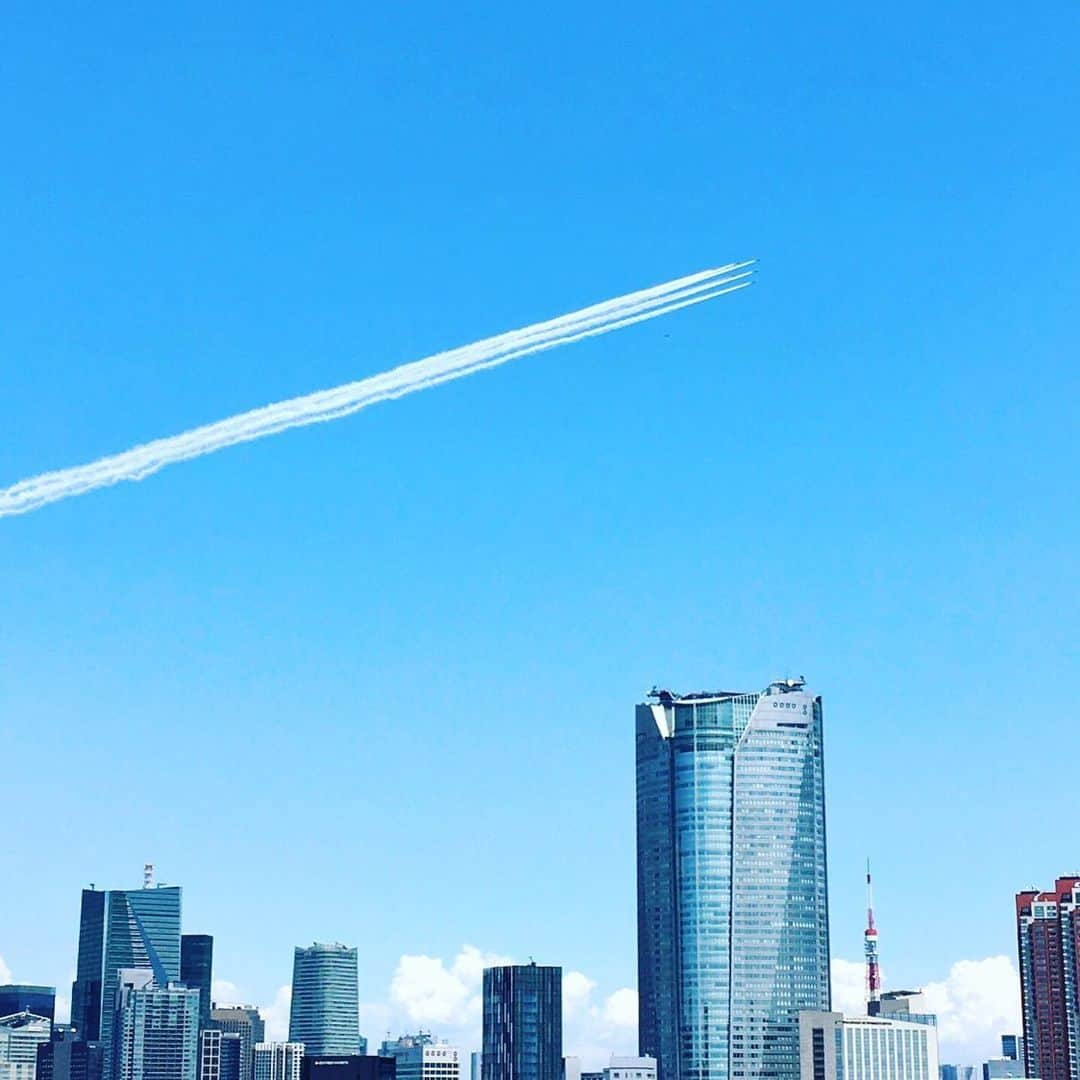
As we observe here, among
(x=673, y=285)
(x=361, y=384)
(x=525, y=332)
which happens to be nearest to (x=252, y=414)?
(x=361, y=384)

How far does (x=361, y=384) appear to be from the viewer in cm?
12538

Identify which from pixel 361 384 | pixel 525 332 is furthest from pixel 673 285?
pixel 361 384

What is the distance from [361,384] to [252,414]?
21.6 feet

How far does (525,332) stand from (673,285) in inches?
367

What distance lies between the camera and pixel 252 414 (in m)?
124

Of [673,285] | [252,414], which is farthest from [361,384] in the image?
[673,285]

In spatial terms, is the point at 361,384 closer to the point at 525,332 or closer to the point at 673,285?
the point at 525,332

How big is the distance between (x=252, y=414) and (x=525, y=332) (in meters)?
17.4

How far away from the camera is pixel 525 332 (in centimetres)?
12938

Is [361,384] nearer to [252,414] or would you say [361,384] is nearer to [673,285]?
[252,414]

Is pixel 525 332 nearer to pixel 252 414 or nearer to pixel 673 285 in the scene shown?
pixel 673 285

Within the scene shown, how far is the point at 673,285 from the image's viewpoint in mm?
129375

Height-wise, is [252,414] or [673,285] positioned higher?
[673,285]

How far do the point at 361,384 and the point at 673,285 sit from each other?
19845 millimetres
